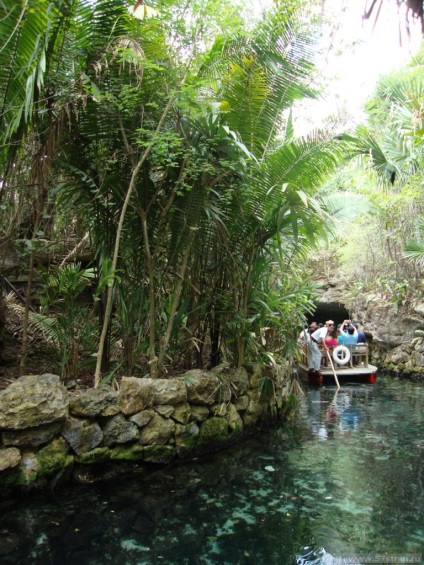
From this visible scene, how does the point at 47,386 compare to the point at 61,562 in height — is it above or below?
above

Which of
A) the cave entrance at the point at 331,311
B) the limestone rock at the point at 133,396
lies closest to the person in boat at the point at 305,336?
the limestone rock at the point at 133,396

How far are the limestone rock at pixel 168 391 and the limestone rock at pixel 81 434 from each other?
2.12ft

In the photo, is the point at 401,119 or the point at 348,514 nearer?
the point at 348,514

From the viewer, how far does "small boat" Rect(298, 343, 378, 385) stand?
10898 mm

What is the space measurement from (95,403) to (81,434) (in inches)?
10.9

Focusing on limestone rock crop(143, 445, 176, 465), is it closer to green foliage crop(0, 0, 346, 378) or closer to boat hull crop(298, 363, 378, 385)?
green foliage crop(0, 0, 346, 378)

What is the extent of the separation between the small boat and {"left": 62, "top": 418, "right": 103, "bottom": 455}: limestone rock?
7.35m

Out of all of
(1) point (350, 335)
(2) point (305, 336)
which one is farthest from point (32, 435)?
(1) point (350, 335)

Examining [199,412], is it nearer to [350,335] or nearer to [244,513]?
[244,513]

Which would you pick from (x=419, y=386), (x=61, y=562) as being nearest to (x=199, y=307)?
(x=61, y=562)

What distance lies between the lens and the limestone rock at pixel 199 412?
473cm

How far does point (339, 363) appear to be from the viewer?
11.2m

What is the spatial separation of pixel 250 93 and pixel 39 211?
98.0 inches

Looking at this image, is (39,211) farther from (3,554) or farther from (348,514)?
(348,514)
